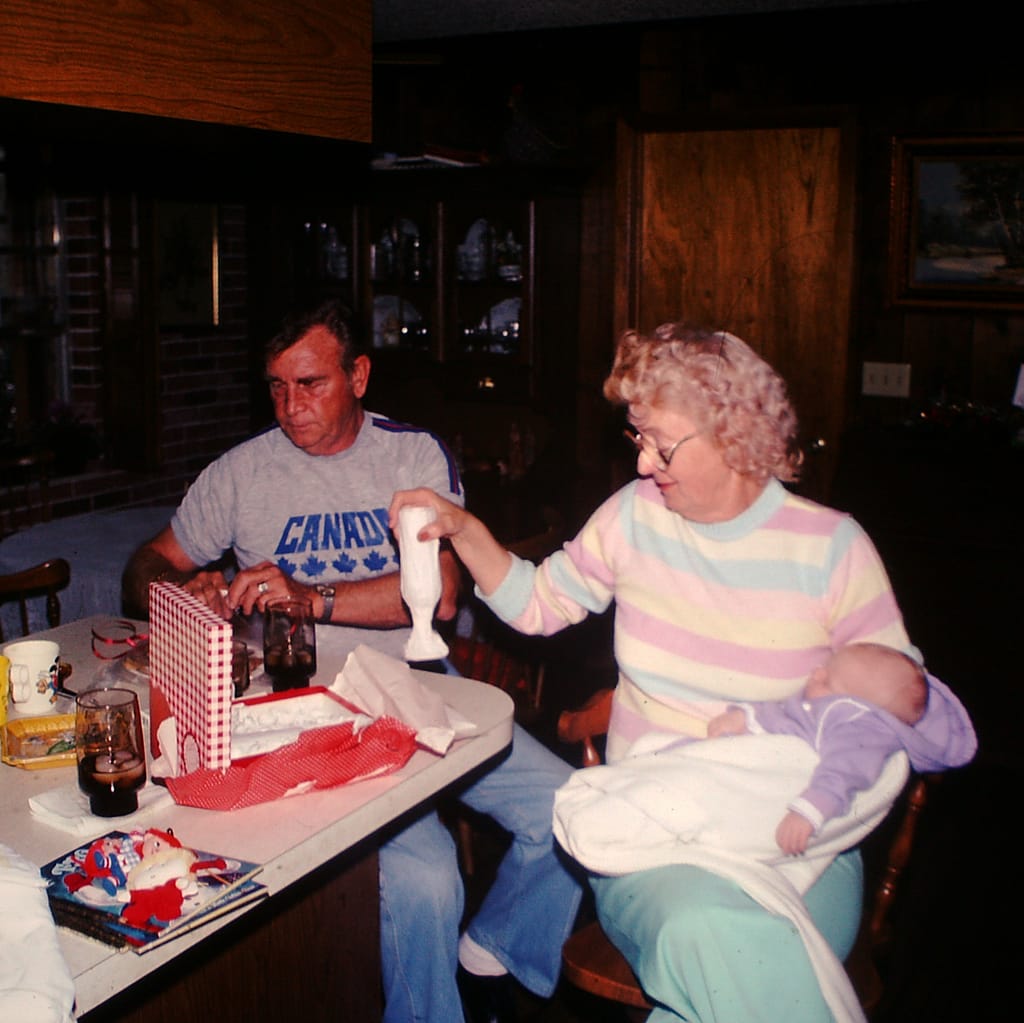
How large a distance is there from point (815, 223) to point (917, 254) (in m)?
0.40

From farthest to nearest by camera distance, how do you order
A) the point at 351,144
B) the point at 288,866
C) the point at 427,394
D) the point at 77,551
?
the point at 427,394
the point at 77,551
the point at 351,144
the point at 288,866

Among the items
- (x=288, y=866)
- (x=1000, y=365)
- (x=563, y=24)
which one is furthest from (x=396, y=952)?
(x=563, y=24)

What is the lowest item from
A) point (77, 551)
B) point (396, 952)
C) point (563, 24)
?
point (396, 952)

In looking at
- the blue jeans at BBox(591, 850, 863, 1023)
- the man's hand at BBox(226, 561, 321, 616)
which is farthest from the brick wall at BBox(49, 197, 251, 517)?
the blue jeans at BBox(591, 850, 863, 1023)

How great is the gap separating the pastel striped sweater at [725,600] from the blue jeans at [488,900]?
0.32 metres

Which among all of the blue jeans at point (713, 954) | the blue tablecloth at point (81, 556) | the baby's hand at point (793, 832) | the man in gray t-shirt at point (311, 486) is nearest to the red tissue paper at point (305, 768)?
Result: the blue jeans at point (713, 954)

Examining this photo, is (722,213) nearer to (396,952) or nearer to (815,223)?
→ (815,223)

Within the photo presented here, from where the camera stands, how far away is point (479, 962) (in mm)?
2385

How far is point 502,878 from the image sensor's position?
241 cm

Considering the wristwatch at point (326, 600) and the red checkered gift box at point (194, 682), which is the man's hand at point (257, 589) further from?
the red checkered gift box at point (194, 682)

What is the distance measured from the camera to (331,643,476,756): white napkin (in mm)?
1791

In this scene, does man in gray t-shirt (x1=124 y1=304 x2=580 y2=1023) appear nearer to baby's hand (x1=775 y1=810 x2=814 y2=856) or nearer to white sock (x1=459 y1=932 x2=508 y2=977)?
white sock (x1=459 y1=932 x2=508 y2=977)

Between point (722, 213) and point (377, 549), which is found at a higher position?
point (722, 213)

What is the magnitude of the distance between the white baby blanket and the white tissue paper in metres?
0.34
